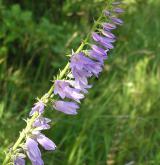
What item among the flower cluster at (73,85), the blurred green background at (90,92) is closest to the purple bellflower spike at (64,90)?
the flower cluster at (73,85)

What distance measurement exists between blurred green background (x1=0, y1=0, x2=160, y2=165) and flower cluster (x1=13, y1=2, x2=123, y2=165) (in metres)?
1.12

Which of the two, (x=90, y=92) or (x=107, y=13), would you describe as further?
(x=90, y=92)

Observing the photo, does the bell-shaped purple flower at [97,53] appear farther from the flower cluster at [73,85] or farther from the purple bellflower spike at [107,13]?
the purple bellflower spike at [107,13]

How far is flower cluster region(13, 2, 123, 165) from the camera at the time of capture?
1706 millimetres

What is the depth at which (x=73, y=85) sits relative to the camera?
175 cm

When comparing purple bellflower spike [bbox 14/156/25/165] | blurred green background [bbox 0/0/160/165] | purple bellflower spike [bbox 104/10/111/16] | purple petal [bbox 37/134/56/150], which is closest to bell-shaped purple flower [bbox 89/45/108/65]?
purple bellflower spike [bbox 104/10/111/16]

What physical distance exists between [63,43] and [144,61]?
2.85 feet

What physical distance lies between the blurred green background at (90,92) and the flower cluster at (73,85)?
1.12 meters

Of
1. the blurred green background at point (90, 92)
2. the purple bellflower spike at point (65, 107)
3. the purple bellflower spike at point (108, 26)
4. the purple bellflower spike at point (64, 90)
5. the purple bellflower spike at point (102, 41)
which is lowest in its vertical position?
the blurred green background at point (90, 92)

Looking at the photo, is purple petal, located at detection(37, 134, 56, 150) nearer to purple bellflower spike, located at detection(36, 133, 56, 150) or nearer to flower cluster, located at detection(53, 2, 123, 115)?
purple bellflower spike, located at detection(36, 133, 56, 150)

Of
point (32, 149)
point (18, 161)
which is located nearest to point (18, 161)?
point (18, 161)

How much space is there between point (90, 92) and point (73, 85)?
7.00 feet

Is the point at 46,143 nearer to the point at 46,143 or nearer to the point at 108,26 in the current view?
the point at 46,143

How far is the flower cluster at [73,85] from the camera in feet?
5.60
